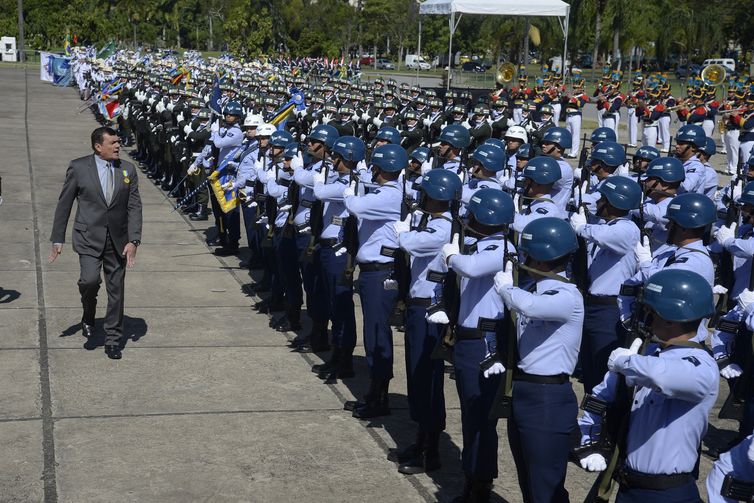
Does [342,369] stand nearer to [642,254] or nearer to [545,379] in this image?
[642,254]

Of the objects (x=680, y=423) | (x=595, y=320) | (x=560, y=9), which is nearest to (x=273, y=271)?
(x=595, y=320)

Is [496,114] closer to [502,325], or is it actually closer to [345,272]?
[345,272]

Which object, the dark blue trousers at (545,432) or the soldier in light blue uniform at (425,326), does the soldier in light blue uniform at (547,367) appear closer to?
the dark blue trousers at (545,432)

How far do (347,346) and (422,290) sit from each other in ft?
6.31

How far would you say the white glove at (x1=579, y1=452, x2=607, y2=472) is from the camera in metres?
4.45

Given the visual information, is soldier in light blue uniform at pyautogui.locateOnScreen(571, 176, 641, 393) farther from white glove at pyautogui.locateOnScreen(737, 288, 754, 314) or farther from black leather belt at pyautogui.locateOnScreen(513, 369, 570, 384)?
black leather belt at pyautogui.locateOnScreen(513, 369, 570, 384)

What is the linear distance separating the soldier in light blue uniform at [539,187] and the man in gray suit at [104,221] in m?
3.44

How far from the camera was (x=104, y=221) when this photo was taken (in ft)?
29.1

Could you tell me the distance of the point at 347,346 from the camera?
862 cm

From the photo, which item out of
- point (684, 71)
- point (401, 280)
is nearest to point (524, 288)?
point (401, 280)

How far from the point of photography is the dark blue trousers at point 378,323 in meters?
7.64

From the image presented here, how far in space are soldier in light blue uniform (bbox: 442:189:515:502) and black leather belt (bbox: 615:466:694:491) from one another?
58.0 inches

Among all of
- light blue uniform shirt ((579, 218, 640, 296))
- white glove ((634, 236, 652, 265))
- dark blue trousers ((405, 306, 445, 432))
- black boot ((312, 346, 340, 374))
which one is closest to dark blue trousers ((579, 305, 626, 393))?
light blue uniform shirt ((579, 218, 640, 296))

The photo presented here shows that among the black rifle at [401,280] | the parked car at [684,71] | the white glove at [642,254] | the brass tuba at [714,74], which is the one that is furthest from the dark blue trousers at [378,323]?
the parked car at [684,71]
